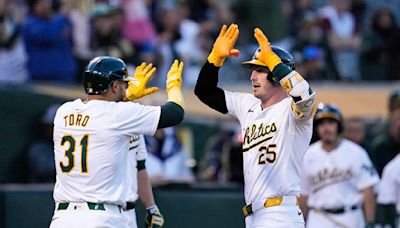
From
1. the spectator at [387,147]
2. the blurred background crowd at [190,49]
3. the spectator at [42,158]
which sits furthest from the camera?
the blurred background crowd at [190,49]

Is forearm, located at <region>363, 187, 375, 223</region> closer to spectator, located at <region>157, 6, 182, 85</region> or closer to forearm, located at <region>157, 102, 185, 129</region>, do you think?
forearm, located at <region>157, 102, 185, 129</region>

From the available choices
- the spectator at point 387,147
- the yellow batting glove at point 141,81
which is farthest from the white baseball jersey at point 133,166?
the spectator at point 387,147

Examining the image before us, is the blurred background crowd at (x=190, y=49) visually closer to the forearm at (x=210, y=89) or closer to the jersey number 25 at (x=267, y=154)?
the forearm at (x=210, y=89)

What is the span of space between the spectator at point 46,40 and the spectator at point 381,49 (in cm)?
481

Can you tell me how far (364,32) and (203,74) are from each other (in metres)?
8.49

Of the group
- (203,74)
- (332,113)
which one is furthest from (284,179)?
(332,113)

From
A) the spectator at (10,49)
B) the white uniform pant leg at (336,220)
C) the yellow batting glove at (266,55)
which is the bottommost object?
the white uniform pant leg at (336,220)

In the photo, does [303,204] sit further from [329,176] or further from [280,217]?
[280,217]

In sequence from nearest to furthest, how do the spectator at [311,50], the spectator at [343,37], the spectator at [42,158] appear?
the spectator at [42,158], the spectator at [311,50], the spectator at [343,37]

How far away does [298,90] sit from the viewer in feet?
24.9

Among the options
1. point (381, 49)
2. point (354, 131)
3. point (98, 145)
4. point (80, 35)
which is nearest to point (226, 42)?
point (98, 145)

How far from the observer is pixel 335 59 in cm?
1608

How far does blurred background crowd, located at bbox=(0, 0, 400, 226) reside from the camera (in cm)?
1272

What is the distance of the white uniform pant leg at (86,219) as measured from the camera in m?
7.72
